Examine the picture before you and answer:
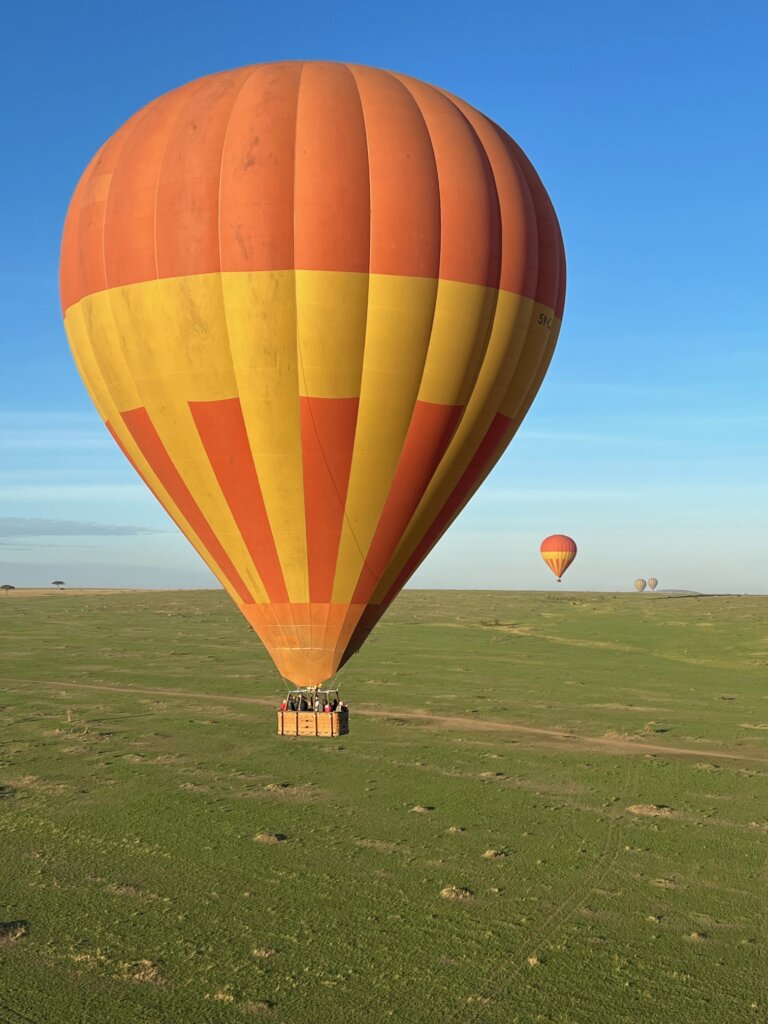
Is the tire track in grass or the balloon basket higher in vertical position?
the balloon basket

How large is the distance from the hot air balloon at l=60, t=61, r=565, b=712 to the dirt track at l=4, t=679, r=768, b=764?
1213cm

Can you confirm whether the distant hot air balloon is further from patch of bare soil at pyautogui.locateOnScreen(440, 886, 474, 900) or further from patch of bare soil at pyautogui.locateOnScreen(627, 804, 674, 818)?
patch of bare soil at pyautogui.locateOnScreen(440, 886, 474, 900)

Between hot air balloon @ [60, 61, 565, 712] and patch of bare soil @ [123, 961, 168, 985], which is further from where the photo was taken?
hot air balloon @ [60, 61, 565, 712]

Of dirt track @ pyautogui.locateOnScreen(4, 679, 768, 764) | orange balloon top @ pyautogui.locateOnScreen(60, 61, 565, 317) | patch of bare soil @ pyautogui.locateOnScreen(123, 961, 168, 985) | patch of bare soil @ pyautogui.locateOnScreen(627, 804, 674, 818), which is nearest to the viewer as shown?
patch of bare soil @ pyautogui.locateOnScreen(123, 961, 168, 985)

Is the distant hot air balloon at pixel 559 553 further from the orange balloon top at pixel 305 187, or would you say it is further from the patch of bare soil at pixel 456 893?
the patch of bare soil at pixel 456 893

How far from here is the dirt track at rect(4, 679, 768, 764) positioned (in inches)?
1209

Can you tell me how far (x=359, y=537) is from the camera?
22.5 metres

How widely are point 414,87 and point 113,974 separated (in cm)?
1988

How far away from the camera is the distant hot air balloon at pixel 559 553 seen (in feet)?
396

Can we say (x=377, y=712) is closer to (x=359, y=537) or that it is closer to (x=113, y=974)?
(x=359, y=537)

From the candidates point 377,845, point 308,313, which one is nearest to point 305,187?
point 308,313

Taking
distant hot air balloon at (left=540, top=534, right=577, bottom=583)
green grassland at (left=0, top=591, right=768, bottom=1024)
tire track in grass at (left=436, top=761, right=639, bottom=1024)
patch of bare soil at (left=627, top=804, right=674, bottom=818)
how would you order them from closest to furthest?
1. tire track in grass at (left=436, top=761, right=639, bottom=1024)
2. green grassland at (left=0, top=591, right=768, bottom=1024)
3. patch of bare soil at (left=627, top=804, right=674, bottom=818)
4. distant hot air balloon at (left=540, top=534, right=577, bottom=583)

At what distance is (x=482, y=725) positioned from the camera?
1400 inches

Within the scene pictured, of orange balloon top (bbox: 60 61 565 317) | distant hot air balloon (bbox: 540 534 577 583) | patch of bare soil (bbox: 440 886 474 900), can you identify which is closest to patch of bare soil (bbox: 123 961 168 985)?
patch of bare soil (bbox: 440 886 474 900)
